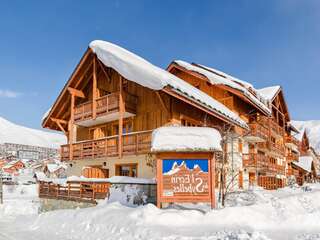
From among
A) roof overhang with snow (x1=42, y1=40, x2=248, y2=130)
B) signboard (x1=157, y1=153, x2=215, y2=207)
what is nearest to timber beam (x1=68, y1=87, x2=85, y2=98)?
roof overhang with snow (x1=42, y1=40, x2=248, y2=130)

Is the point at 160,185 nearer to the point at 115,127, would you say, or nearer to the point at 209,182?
the point at 209,182

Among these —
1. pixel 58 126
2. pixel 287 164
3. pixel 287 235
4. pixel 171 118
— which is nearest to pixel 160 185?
pixel 287 235

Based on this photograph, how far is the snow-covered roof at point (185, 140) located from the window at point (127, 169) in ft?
26.7

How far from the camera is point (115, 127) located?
67.9ft

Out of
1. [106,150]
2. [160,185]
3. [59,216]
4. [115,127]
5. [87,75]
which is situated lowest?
[59,216]

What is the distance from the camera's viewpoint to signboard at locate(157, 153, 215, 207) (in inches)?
380

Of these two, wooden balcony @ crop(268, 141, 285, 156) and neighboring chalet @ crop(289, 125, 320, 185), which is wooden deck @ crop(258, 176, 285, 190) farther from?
neighboring chalet @ crop(289, 125, 320, 185)

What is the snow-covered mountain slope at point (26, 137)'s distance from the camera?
105162 millimetres

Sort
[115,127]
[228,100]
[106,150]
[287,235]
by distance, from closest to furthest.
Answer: [287,235]
[106,150]
[115,127]
[228,100]

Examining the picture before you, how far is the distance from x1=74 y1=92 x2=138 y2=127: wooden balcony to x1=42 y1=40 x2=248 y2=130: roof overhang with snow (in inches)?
74.1

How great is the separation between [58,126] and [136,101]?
836 cm

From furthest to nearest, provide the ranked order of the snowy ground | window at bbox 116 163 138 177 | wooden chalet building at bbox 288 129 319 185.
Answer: wooden chalet building at bbox 288 129 319 185
window at bbox 116 163 138 177
the snowy ground

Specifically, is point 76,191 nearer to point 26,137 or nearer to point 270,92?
point 270,92

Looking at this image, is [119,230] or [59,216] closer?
[119,230]
